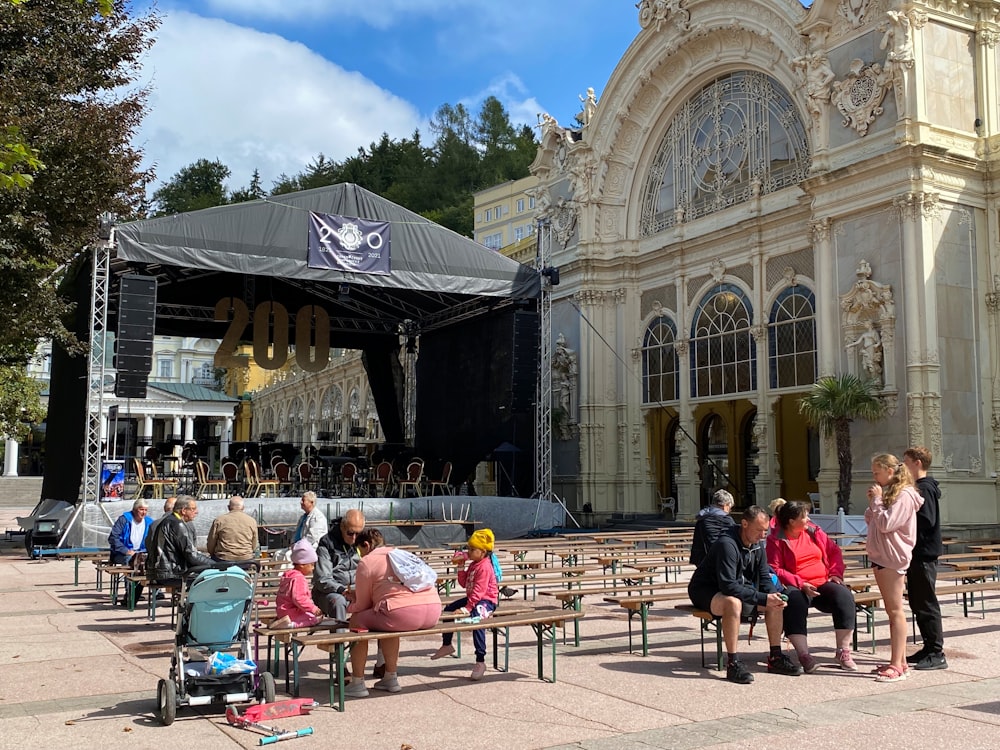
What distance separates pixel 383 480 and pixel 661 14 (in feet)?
46.9

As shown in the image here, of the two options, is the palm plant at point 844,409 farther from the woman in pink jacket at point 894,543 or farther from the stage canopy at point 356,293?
the woman in pink jacket at point 894,543

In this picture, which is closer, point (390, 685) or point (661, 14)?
point (390, 685)

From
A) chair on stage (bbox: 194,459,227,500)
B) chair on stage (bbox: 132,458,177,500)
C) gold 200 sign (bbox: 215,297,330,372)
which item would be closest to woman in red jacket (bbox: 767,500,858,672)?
chair on stage (bbox: 132,458,177,500)

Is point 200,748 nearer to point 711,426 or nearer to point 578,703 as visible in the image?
point 578,703

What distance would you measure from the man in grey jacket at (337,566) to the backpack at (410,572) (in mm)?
731

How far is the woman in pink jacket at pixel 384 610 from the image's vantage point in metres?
6.42

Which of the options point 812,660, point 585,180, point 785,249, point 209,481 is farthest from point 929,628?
point 585,180

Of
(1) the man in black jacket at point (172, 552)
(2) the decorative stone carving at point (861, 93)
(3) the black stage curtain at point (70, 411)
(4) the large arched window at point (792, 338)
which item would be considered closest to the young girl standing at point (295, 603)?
(1) the man in black jacket at point (172, 552)

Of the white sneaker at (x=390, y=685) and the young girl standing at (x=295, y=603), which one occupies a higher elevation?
the young girl standing at (x=295, y=603)

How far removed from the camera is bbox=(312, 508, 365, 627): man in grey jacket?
7316 millimetres

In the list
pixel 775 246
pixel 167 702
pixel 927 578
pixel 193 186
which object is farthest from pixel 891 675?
pixel 193 186

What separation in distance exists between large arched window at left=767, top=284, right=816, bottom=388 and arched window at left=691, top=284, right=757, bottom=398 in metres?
0.67

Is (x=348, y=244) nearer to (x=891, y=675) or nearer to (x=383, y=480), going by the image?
(x=383, y=480)

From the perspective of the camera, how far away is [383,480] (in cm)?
2470
